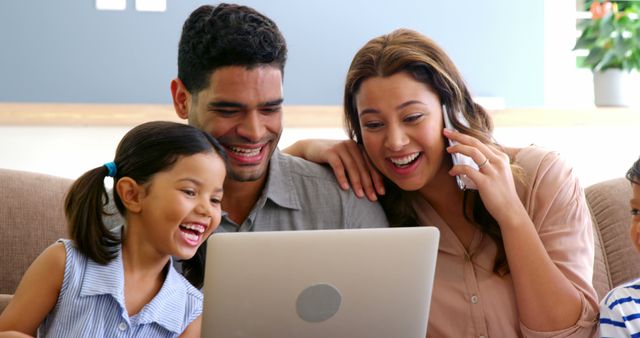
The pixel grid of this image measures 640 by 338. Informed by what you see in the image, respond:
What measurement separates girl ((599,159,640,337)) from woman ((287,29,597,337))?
7 centimetres

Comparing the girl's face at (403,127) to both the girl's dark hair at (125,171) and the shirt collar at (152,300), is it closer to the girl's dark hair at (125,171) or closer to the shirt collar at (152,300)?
the girl's dark hair at (125,171)

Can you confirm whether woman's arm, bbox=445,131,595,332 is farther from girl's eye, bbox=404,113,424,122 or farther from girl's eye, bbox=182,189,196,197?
girl's eye, bbox=182,189,196,197

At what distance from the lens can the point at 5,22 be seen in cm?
310

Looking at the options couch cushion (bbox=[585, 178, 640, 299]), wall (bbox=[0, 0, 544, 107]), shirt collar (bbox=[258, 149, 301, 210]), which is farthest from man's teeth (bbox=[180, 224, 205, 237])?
wall (bbox=[0, 0, 544, 107])

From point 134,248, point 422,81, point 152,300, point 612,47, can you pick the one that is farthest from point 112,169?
point 612,47

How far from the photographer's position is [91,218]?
1661 mm

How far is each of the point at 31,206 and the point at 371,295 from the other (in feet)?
3.64

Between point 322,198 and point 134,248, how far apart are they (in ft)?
→ 1.55

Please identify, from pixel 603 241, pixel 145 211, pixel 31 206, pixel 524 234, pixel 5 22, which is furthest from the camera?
pixel 5 22

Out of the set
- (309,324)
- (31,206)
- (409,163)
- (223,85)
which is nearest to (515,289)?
(409,163)

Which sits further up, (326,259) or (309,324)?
(326,259)

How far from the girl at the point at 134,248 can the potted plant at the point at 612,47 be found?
2.27 meters

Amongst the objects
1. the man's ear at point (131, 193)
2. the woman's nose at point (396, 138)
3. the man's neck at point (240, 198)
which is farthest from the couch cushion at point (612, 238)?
the man's ear at point (131, 193)

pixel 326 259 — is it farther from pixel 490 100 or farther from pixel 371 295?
pixel 490 100
